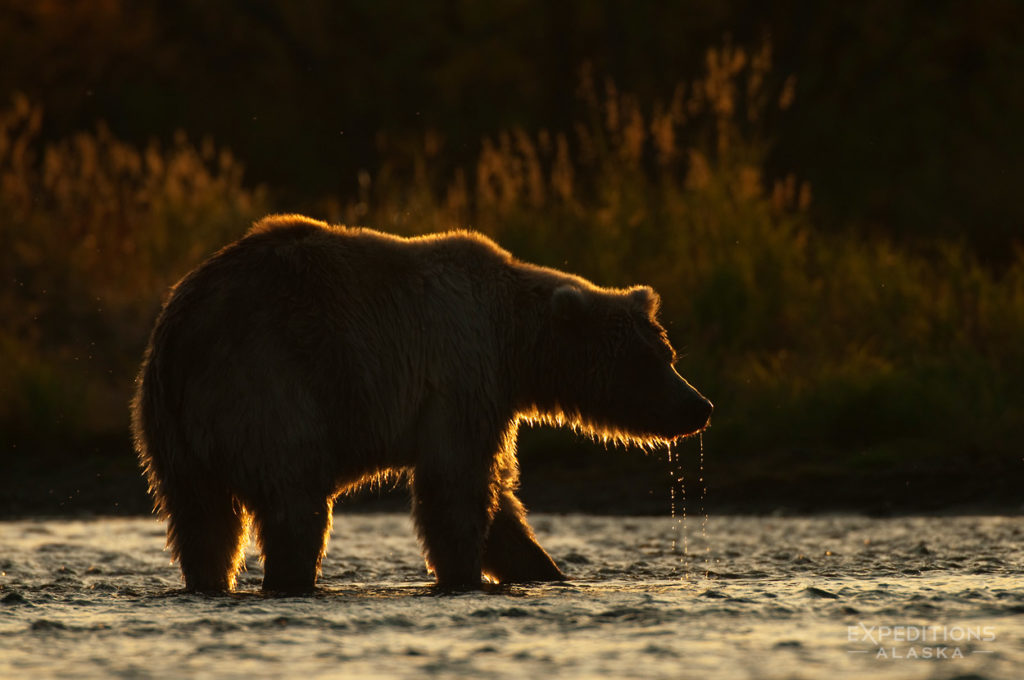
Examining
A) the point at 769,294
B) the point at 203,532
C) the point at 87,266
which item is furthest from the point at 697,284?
the point at 203,532

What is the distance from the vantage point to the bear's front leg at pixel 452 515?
7.00 meters

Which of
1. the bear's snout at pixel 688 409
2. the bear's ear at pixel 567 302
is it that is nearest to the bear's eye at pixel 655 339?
the bear's snout at pixel 688 409

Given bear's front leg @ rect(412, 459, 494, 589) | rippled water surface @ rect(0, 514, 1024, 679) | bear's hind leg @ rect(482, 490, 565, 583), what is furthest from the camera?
bear's hind leg @ rect(482, 490, 565, 583)

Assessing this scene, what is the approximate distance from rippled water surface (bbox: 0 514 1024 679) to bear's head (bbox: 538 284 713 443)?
2.48 ft

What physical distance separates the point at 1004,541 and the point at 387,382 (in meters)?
3.70

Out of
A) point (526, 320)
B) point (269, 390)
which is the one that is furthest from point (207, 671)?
point (526, 320)

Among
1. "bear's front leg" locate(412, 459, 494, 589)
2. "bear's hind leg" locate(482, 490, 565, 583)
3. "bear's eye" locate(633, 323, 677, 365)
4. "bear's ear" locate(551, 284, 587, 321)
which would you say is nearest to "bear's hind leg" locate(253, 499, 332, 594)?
"bear's front leg" locate(412, 459, 494, 589)

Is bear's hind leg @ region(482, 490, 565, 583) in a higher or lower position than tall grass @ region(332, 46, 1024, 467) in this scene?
lower

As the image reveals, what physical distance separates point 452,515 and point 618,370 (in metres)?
1.16

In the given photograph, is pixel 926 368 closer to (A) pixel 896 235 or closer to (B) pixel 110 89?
(A) pixel 896 235

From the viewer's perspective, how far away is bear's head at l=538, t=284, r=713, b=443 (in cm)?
759

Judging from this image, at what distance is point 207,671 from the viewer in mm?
5230

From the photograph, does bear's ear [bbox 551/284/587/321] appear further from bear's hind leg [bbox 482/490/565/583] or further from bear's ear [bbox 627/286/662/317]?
bear's hind leg [bbox 482/490/565/583]

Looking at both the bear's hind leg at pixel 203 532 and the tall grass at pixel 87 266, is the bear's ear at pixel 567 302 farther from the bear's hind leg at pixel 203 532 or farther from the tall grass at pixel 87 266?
the tall grass at pixel 87 266
